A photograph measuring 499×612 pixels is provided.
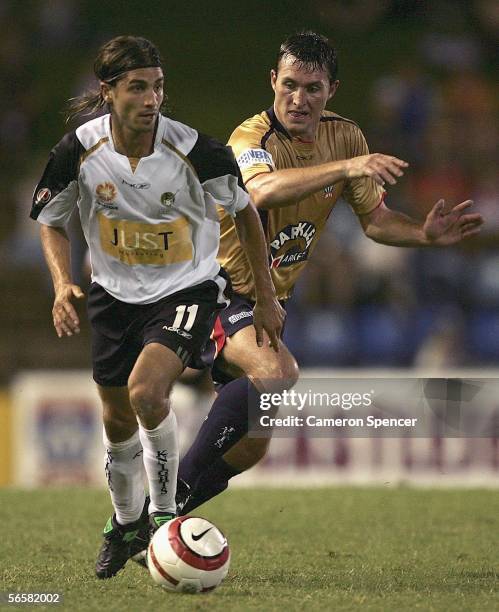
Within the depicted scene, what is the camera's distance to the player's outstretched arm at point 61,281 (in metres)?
5.13

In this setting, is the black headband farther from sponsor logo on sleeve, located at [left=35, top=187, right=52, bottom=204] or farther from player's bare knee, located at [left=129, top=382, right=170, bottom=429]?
player's bare knee, located at [left=129, top=382, right=170, bottom=429]

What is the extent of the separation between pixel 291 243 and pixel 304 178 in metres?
0.78

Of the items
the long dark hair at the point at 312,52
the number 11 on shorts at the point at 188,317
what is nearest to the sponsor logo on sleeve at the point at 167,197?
the number 11 on shorts at the point at 188,317

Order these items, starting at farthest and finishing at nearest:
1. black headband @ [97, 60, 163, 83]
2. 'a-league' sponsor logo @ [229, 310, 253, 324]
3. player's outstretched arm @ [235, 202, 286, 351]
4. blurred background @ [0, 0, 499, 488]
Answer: blurred background @ [0, 0, 499, 488] → 'a-league' sponsor logo @ [229, 310, 253, 324] → player's outstretched arm @ [235, 202, 286, 351] → black headband @ [97, 60, 163, 83]

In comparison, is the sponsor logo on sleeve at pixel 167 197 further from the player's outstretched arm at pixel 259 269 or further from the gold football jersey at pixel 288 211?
the gold football jersey at pixel 288 211

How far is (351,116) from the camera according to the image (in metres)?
17.0

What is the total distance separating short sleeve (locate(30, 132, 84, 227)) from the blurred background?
6.20 meters

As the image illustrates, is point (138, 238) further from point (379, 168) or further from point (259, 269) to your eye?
point (379, 168)

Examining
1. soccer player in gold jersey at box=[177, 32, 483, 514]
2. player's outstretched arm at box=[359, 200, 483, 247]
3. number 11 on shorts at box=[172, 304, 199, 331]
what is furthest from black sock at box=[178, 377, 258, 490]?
player's outstretched arm at box=[359, 200, 483, 247]

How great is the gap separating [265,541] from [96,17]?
12.2m

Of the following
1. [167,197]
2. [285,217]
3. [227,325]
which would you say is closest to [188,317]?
[167,197]

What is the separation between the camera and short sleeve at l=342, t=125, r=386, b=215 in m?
6.66

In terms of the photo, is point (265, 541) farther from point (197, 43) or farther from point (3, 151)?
point (197, 43)

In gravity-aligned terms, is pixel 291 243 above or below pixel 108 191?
below
